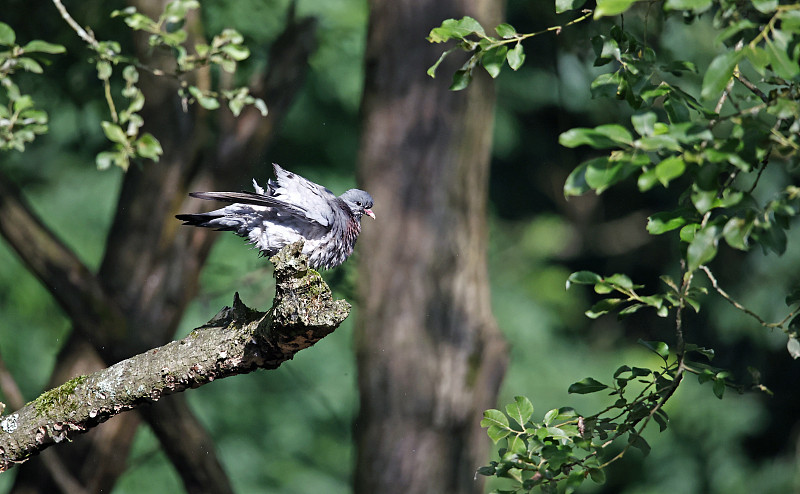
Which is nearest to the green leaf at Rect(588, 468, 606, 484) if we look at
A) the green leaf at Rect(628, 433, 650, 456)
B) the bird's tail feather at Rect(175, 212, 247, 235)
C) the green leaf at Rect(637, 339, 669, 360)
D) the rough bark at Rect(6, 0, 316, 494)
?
the green leaf at Rect(628, 433, 650, 456)

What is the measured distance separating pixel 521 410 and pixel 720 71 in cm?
75

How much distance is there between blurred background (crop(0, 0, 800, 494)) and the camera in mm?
5234

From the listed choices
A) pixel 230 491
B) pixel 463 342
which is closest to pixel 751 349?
pixel 463 342

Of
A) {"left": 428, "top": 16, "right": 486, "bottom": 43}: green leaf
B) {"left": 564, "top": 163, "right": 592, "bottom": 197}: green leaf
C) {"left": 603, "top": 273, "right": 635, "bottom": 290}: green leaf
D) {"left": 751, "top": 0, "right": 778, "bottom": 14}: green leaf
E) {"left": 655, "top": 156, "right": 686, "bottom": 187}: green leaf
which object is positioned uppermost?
{"left": 751, "top": 0, "right": 778, "bottom": 14}: green leaf

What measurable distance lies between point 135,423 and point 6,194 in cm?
133

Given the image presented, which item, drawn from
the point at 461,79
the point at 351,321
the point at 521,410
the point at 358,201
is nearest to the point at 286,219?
the point at 358,201

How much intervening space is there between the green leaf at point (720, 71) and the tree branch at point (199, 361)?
73cm

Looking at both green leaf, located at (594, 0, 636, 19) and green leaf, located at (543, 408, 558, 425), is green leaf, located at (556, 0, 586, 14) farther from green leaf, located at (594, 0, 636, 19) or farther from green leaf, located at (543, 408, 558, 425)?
green leaf, located at (543, 408, 558, 425)

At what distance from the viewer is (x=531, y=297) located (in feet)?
20.4

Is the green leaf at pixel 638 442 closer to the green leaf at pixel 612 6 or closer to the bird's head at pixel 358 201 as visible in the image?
the green leaf at pixel 612 6

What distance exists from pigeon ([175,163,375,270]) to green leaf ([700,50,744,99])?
113 centimetres

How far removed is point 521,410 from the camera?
148cm

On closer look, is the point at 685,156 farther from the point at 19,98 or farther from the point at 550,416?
the point at 19,98

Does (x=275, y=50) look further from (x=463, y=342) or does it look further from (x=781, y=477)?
(x=781, y=477)
